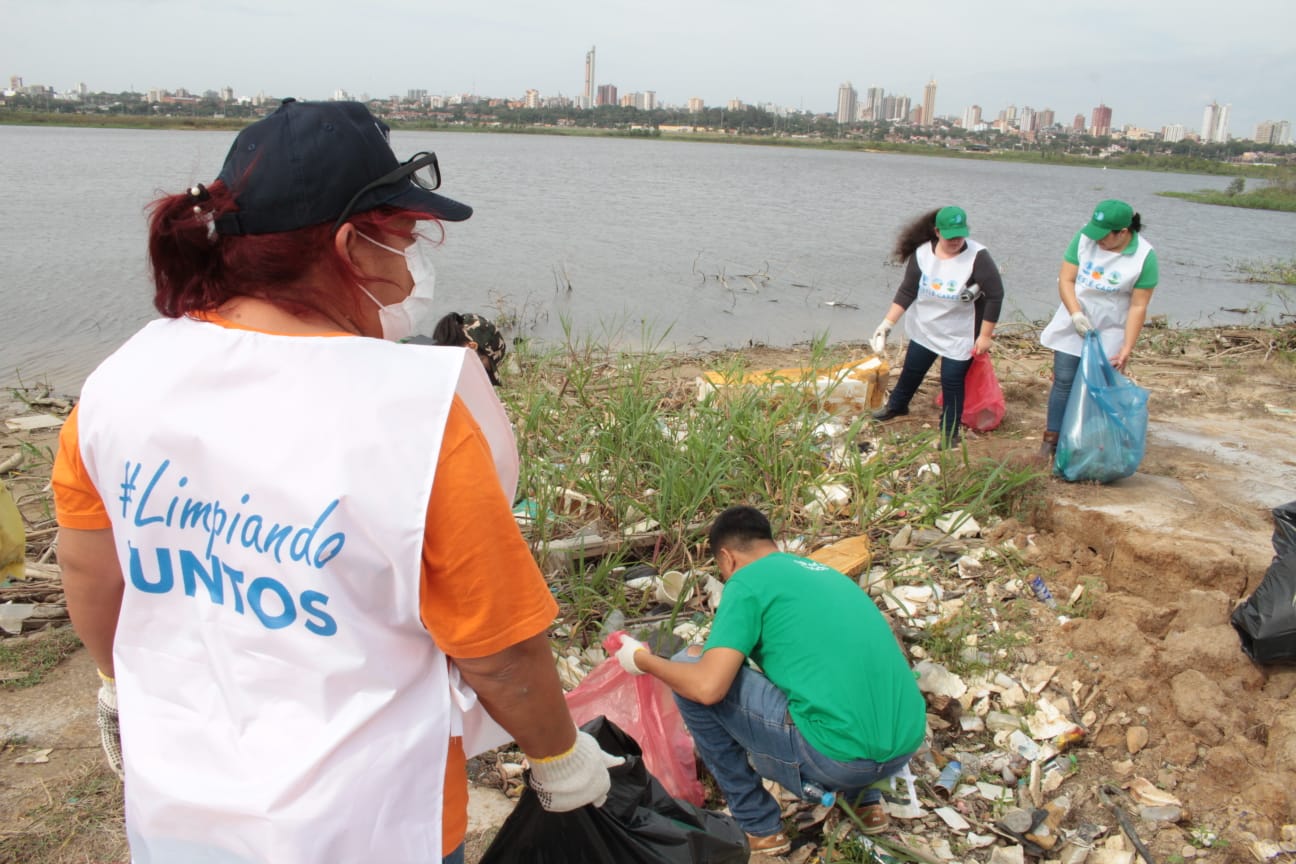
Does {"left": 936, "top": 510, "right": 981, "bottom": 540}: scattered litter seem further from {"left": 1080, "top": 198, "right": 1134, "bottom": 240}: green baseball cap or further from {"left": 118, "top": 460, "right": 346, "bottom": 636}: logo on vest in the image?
{"left": 118, "top": 460, "right": 346, "bottom": 636}: logo on vest

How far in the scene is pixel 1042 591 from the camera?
3516 millimetres

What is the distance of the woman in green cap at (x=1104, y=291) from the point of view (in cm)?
431

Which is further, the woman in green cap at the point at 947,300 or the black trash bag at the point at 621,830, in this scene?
the woman in green cap at the point at 947,300

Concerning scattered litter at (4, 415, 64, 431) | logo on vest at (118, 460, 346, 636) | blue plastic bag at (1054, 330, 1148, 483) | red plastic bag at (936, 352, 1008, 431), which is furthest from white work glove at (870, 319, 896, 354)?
scattered litter at (4, 415, 64, 431)

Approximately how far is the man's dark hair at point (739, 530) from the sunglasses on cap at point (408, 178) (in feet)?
4.69

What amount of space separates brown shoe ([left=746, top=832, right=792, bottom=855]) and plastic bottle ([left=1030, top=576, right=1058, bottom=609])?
1.60 metres

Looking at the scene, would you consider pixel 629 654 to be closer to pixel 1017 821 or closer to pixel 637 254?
pixel 1017 821

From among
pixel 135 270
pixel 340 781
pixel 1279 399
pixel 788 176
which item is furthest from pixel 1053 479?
pixel 788 176

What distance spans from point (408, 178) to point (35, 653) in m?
2.67

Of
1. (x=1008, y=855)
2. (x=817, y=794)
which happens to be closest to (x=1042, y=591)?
(x=1008, y=855)

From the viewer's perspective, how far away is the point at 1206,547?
3445 mm

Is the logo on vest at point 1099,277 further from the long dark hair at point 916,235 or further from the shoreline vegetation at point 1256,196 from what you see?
the shoreline vegetation at point 1256,196

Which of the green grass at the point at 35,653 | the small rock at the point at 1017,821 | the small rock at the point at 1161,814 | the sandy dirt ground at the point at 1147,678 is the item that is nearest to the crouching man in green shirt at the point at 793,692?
the small rock at the point at 1017,821

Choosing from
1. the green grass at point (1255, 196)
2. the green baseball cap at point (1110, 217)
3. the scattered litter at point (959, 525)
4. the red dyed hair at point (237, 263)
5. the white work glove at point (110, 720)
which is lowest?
the scattered litter at point (959, 525)
